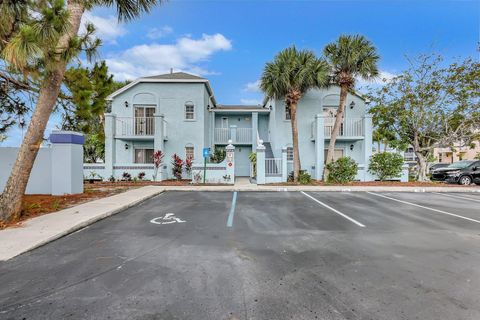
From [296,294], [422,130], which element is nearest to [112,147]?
[296,294]

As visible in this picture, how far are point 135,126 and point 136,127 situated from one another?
0.31 feet

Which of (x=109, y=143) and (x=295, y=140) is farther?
(x=109, y=143)

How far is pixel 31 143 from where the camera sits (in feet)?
20.2

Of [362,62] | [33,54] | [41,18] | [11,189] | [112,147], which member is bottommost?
[11,189]

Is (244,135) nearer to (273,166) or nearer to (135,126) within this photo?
(273,166)

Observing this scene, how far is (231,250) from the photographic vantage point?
14.5 feet

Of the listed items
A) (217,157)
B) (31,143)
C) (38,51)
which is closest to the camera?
(38,51)

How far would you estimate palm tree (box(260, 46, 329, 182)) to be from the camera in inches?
575

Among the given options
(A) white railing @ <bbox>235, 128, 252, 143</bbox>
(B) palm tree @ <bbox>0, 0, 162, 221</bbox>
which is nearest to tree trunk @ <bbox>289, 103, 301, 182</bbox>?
(A) white railing @ <bbox>235, 128, 252, 143</bbox>

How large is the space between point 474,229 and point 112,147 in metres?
18.3

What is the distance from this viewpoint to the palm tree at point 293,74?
47.9 feet

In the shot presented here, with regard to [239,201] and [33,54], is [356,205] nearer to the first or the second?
[239,201]

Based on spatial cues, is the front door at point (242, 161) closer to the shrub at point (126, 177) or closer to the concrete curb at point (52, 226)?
the shrub at point (126, 177)

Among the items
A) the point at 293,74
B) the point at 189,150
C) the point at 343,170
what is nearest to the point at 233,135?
the point at 189,150
